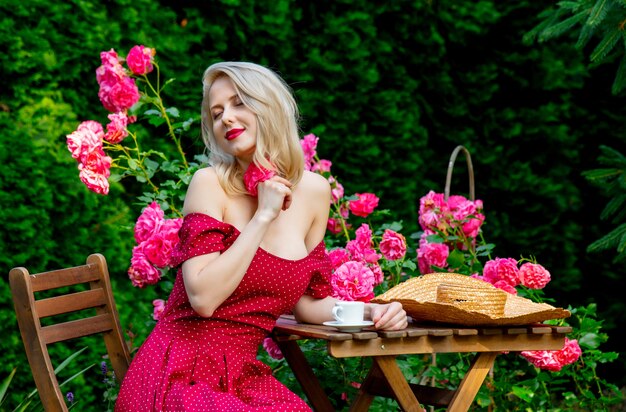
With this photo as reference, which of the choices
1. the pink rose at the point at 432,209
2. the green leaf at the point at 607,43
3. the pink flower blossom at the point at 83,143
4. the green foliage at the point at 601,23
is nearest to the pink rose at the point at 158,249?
the pink flower blossom at the point at 83,143

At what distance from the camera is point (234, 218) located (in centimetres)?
286

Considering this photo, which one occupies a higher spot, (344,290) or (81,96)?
(81,96)

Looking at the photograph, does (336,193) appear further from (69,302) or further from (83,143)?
(69,302)

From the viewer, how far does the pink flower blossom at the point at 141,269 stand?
11.1ft

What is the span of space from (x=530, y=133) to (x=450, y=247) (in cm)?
200

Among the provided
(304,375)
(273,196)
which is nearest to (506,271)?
(304,375)

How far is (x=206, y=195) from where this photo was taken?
9.29 feet

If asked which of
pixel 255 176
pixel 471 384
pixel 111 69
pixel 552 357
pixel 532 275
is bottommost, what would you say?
pixel 552 357

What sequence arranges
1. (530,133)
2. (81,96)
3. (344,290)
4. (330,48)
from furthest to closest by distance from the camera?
(530,133) → (330,48) → (81,96) → (344,290)

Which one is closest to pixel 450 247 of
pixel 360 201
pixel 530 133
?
pixel 360 201

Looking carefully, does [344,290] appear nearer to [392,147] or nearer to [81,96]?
[81,96]

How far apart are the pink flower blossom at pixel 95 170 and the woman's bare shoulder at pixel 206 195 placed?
0.61 meters

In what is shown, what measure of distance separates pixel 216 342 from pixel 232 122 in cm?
66

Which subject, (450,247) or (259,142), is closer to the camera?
(259,142)
